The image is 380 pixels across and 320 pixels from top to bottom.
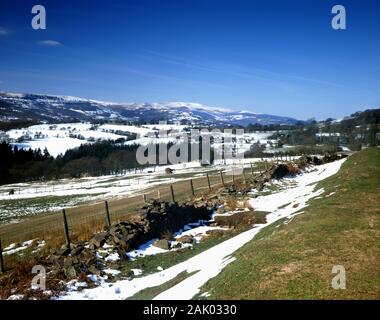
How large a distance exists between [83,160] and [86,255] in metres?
142

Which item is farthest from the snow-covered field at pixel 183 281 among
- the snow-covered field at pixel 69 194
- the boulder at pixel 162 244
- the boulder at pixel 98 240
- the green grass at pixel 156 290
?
the snow-covered field at pixel 69 194

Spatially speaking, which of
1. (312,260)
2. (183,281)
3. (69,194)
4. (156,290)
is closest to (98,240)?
(156,290)

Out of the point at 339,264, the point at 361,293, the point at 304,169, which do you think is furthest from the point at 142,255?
the point at 304,169

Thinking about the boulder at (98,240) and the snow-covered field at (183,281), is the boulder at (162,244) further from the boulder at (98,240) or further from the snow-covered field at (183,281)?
the boulder at (98,240)

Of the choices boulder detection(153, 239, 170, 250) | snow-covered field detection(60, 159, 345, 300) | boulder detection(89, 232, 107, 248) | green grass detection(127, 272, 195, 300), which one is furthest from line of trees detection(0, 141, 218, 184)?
green grass detection(127, 272, 195, 300)

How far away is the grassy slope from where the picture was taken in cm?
915

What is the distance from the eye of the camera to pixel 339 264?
406 inches

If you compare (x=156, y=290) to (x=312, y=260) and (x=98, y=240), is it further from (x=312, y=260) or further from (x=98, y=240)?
(x=98, y=240)

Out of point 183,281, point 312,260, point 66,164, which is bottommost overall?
point 66,164

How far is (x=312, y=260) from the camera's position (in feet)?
35.8

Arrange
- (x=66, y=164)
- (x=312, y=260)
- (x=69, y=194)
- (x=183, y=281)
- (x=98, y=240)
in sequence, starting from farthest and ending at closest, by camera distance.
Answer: (x=66, y=164)
(x=69, y=194)
(x=98, y=240)
(x=183, y=281)
(x=312, y=260)

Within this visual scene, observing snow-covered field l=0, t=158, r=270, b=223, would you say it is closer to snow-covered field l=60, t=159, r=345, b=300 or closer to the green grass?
snow-covered field l=60, t=159, r=345, b=300

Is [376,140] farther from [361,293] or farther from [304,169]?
[361,293]
